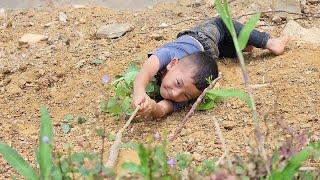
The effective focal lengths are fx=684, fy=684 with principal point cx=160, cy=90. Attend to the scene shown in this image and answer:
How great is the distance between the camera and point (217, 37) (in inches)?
152

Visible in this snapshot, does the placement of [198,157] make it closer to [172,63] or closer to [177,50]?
[172,63]

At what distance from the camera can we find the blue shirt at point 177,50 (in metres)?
3.39

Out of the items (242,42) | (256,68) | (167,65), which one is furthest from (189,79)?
(242,42)

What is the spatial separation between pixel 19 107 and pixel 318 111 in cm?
146

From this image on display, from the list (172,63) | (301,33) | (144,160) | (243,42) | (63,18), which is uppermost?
(243,42)

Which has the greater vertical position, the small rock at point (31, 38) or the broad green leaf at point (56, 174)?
the broad green leaf at point (56, 174)

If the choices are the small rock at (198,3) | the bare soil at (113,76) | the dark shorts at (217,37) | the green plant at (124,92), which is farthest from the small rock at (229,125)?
the small rock at (198,3)

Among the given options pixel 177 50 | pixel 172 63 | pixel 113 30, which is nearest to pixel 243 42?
pixel 172 63

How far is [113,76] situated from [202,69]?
1.90 feet

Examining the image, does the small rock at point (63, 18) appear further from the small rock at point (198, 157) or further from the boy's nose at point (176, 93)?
the small rock at point (198, 157)

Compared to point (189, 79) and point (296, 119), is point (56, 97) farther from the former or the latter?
point (296, 119)

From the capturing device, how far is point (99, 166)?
1713mm

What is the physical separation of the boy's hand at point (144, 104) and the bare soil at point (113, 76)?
65mm

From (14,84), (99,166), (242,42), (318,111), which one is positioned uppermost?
(242,42)
